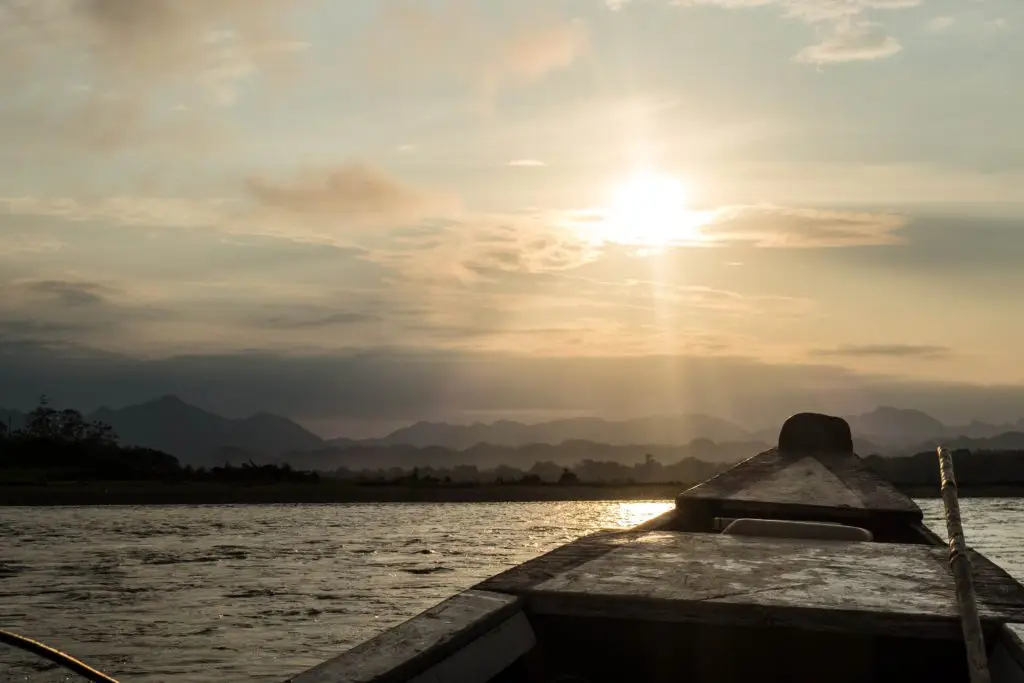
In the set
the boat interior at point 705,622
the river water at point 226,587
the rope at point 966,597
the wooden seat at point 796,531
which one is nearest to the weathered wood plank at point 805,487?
the wooden seat at point 796,531

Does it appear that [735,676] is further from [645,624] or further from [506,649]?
[506,649]

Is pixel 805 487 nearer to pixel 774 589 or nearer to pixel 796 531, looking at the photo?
pixel 796 531

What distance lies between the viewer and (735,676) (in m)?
5.29

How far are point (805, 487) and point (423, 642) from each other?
7869 millimetres

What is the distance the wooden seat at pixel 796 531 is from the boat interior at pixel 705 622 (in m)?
0.75

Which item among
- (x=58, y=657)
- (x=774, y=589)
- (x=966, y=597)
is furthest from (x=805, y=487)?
(x=58, y=657)

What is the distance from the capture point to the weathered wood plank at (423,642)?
3852 millimetres

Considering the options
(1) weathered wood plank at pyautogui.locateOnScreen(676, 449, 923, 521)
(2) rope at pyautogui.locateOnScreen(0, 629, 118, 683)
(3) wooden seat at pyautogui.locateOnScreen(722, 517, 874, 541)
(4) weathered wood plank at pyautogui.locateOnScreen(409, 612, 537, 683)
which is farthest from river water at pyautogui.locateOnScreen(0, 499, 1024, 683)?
(2) rope at pyautogui.locateOnScreen(0, 629, 118, 683)

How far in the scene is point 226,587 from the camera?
26.7 m

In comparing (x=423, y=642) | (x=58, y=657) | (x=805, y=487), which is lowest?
(x=423, y=642)

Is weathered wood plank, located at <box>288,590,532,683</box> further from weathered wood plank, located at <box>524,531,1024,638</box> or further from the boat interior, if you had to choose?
weathered wood plank, located at <box>524,531,1024,638</box>

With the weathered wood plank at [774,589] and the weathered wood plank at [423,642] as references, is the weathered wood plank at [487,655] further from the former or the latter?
the weathered wood plank at [774,589]

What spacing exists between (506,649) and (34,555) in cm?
3866

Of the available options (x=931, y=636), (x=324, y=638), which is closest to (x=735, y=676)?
(x=931, y=636)
